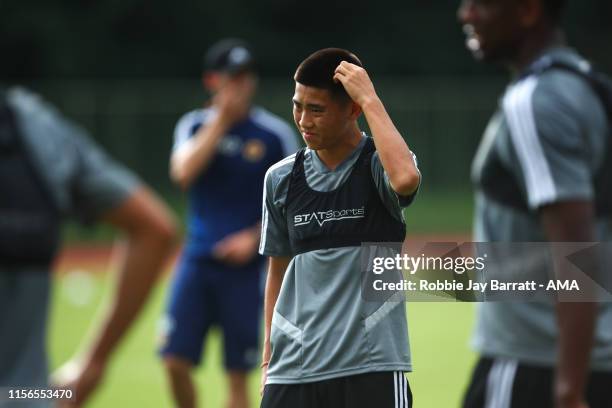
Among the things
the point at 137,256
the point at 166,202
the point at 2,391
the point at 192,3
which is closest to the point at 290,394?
the point at 2,391

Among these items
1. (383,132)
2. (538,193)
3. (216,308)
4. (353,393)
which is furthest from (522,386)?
(216,308)

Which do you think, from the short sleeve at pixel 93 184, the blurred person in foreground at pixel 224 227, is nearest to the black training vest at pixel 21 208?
the short sleeve at pixel 93 184

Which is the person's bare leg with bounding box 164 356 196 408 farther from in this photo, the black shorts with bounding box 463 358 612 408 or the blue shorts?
the black shorts with bounding box 463 358 612 408

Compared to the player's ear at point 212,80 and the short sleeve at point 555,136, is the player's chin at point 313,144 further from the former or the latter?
the player's ear at point 212,80

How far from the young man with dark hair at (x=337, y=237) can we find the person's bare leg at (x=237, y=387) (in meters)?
6.47

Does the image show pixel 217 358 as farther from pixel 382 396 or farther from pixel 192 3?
pixel 192 3

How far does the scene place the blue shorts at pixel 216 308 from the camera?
780cm

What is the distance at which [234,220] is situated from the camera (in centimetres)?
802

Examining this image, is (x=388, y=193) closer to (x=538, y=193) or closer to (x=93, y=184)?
(x=93, y=184)

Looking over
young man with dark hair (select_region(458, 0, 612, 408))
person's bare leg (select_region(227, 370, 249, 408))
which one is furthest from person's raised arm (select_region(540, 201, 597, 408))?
person's bare leg (select_region(227, 370, 249, 408))

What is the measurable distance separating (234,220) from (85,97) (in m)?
23.6

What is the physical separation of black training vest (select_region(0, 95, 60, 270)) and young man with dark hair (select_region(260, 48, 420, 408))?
1048 millimetres

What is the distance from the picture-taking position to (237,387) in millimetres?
8086

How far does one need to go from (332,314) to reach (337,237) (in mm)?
103
